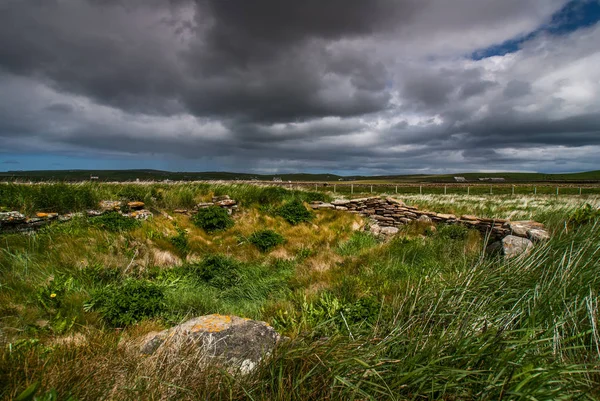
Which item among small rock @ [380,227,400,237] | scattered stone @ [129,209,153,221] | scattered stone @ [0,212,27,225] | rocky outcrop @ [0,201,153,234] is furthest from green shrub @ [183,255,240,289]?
small rock @ [380,227,400,237]

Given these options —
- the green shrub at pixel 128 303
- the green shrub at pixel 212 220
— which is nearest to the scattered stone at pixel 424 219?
the green shrub at pixel 212 220

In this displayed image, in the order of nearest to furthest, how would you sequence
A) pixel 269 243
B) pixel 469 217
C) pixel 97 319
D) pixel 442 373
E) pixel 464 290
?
1. pixel 442 373
2. pixel 464 290
3. pixel 97 319
4. pixel 269 243
5. pixel 469 217

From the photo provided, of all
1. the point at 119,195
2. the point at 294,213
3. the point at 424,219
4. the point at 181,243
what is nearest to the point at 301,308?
the point at 181,243

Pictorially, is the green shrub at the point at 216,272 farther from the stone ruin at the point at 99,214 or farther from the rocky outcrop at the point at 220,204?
the rocky outcrop at the point at 220,204

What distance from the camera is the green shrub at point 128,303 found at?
3637mm

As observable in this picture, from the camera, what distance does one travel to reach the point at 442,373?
1.75 metres

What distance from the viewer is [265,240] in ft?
26.6

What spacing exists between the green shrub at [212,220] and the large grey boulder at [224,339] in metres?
6.10

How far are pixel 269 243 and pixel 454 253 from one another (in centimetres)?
463

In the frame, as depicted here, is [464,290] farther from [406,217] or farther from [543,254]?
[406,217]

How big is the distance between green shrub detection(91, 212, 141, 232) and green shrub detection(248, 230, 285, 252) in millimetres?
3033

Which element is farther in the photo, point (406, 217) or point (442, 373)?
point (406, 217)

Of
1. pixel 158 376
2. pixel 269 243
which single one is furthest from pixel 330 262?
pixel 158 376

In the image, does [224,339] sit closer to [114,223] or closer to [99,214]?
[114,223]
